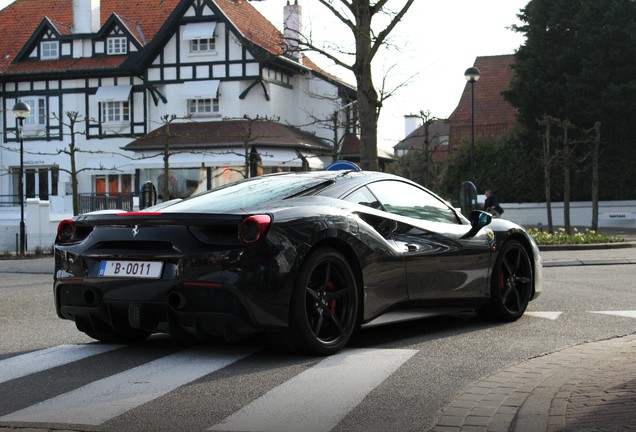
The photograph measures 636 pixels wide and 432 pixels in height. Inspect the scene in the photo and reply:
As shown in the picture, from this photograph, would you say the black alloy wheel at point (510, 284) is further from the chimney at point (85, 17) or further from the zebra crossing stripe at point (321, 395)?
the chimney at point (85, 17)

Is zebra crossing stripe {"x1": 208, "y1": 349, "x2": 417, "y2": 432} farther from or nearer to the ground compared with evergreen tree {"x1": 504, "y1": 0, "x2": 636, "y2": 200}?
nearer to the ground

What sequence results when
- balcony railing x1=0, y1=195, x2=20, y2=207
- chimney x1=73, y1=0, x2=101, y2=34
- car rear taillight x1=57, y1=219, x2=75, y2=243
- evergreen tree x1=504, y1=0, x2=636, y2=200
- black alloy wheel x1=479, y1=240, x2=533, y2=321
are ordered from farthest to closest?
1. chimney x1=73, y1=0, x2=101, y2=34
2. balcony railing x1=0, y1=195, x2=20, y2=207
3. evergreen tree x1=504, y1=0, x2=636, y2=200
4. black alloy wheel x1=479, y1=240, x2=533, y2=321
5. car rear taillight x1=57, y1=219, x2=75, y2=243

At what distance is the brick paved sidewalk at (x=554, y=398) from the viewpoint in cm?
472

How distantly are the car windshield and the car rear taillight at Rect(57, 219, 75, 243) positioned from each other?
0.70 m

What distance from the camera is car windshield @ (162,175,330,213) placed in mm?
6961

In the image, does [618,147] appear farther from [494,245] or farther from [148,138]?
[494,245]

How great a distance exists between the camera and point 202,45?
49844 mm

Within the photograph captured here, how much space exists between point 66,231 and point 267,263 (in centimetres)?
173

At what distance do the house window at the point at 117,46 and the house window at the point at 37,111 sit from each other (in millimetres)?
4474

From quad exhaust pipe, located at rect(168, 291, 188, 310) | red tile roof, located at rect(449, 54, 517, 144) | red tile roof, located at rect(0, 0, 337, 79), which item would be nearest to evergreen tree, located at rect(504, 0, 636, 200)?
red tile roof, located at rect(0, 0, 337, 79)

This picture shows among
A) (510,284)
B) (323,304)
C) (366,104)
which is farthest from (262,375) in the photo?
(366,104)

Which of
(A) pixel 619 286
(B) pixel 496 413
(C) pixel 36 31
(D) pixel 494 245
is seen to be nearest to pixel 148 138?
(C) pixel 36 31

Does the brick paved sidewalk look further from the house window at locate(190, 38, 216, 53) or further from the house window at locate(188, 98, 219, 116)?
the house window at locate(190, 38, 216, 53)

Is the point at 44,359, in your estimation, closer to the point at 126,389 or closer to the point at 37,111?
the point at 126,389
